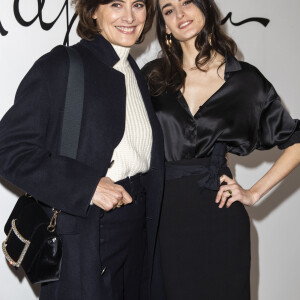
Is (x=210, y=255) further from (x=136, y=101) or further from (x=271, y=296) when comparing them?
(x=271, y=296)

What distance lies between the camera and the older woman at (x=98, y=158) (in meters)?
1.40

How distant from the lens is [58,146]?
4.82 feet

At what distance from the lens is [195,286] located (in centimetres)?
196

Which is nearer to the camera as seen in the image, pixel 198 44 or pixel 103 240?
pixel 103 240

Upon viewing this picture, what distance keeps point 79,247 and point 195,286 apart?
0.67 meters

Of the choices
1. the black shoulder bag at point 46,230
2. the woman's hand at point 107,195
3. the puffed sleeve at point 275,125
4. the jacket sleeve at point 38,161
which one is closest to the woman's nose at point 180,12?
the puffed sleeve at point 275,125

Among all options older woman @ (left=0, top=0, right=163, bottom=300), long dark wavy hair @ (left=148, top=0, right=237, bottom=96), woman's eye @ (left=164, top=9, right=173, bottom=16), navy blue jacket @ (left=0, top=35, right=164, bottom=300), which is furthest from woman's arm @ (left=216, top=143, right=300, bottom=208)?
woman's eye @ (left=164, top=9, right=173, bottom=16)

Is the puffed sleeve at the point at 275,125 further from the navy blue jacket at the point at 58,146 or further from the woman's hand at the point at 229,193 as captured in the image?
the navy blue jacket at the point at 58,146

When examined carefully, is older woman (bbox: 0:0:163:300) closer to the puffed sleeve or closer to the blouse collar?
the blouse collar

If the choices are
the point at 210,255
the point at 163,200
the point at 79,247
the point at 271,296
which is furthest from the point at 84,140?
the point at 271,296

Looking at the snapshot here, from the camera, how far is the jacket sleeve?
1.38m

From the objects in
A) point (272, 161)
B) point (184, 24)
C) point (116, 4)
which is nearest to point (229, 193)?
point (184, 24)

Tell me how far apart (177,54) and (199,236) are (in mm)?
837

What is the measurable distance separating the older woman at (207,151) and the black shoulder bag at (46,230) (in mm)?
571
